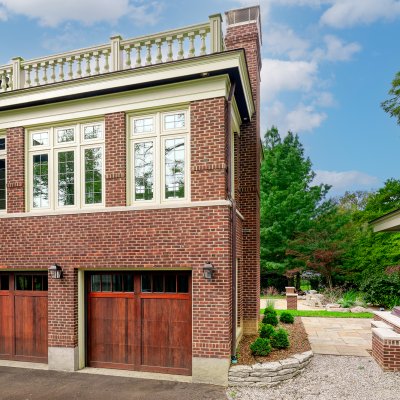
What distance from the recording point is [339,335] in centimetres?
1101

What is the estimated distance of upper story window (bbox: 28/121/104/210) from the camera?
8.46 metres

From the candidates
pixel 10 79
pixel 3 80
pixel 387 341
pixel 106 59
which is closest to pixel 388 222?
pixel 387 341

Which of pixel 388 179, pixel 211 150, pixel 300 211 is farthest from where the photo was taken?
pixel 388 179

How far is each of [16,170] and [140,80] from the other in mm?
3961

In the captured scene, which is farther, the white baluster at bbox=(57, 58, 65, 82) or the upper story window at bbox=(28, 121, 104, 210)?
the white baluster at bbox=(57, 58, 65, 82)

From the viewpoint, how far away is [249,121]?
10.3 metres

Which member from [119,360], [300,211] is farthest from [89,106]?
[300,211]

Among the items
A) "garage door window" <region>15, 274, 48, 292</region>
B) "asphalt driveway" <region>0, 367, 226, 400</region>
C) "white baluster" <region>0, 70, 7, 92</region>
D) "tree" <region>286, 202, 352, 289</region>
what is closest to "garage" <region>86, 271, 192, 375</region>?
"asphalt driveway" <region>0, 367, 226, 400</region>

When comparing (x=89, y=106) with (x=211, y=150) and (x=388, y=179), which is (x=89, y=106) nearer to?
Answer: (x=211, y=150)

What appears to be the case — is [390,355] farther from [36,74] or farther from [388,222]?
[36,74]

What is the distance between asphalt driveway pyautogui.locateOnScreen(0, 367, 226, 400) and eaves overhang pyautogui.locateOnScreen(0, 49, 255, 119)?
6.30m

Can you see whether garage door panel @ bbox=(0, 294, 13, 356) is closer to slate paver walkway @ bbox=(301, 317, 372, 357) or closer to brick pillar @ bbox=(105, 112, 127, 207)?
brick pillar @ bbox=(105, 112, 127, 207)

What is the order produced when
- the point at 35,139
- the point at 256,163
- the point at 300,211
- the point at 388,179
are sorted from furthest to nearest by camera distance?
the point at 388,179
the point at 300,211
the point at 256,163
the point at 35,139

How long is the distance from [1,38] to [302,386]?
11.0 metres
